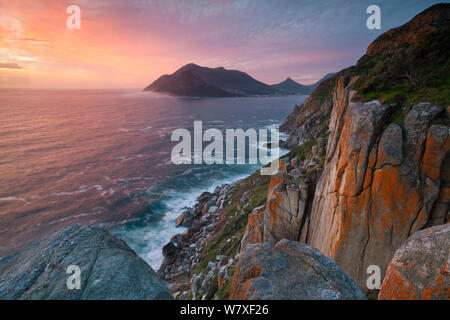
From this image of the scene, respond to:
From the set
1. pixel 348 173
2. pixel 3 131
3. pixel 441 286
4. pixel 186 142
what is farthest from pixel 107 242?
pixel 3 131

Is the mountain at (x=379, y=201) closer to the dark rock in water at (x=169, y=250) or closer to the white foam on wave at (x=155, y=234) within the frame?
the dark rock in water at (x=169, y=250)

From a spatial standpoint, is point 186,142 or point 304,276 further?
point 186,142

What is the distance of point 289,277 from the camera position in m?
5.62

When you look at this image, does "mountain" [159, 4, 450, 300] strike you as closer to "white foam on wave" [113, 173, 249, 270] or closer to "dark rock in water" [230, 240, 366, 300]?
"dark rock in water" [230, 240, 366, 300]

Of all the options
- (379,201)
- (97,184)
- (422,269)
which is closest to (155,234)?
(97,184)

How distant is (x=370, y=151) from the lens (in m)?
11.8

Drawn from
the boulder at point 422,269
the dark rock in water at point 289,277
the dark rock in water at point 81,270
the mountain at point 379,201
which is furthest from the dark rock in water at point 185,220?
the boulder at point 422,269

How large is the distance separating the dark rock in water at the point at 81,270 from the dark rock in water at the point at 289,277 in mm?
2349

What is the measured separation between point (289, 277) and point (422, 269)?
13.6 feet

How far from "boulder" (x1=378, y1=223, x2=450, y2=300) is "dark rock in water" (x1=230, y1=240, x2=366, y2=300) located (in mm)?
2056

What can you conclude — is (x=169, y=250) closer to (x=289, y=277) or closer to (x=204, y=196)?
(x=204, y=196)

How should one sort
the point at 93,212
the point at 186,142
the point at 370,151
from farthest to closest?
the point at 186,142 < the point at 93,212 < the point at 370,151
